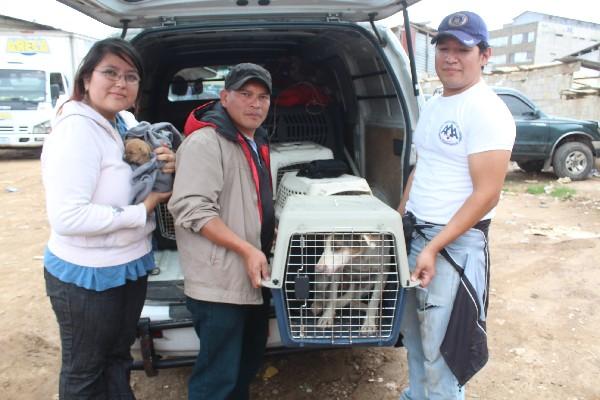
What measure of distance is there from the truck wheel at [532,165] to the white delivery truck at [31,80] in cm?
1053

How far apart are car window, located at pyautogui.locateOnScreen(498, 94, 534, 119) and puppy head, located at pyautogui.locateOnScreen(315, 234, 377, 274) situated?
830cm

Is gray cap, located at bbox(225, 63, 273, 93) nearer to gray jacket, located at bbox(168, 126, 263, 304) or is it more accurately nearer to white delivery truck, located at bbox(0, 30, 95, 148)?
gray jacket, located at bbox(168, 126, 263, 304)

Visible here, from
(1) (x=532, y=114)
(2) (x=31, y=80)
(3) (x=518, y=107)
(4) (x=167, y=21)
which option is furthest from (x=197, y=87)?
(2) (x=31, y=80)

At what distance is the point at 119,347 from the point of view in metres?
2.00

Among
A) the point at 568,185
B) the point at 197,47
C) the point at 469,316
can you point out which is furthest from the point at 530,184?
the point at 469,316

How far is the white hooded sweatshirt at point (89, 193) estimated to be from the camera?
Result: 1.59 m

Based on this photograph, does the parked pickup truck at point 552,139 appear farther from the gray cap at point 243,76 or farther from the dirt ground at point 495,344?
the gray cap at point 243,76

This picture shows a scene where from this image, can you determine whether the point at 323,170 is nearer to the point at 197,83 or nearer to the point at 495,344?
the point at 495,344

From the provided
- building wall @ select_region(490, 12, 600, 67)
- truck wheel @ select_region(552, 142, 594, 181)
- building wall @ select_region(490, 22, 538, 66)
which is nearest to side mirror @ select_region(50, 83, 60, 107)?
truck wheel @ select_region(552, 142, 594, 181)

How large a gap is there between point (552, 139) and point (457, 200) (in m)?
8.34

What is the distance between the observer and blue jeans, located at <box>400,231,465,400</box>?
188 centimetres

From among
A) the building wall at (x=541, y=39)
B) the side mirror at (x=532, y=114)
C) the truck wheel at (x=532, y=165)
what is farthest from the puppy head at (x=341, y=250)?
the building wall at (x=541, y=39)

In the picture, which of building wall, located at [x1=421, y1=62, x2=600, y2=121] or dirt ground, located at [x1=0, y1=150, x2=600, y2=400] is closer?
dirt ground, located at [x1=0, y1=150, x2=600, y2=400]

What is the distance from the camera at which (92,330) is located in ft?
5.89
